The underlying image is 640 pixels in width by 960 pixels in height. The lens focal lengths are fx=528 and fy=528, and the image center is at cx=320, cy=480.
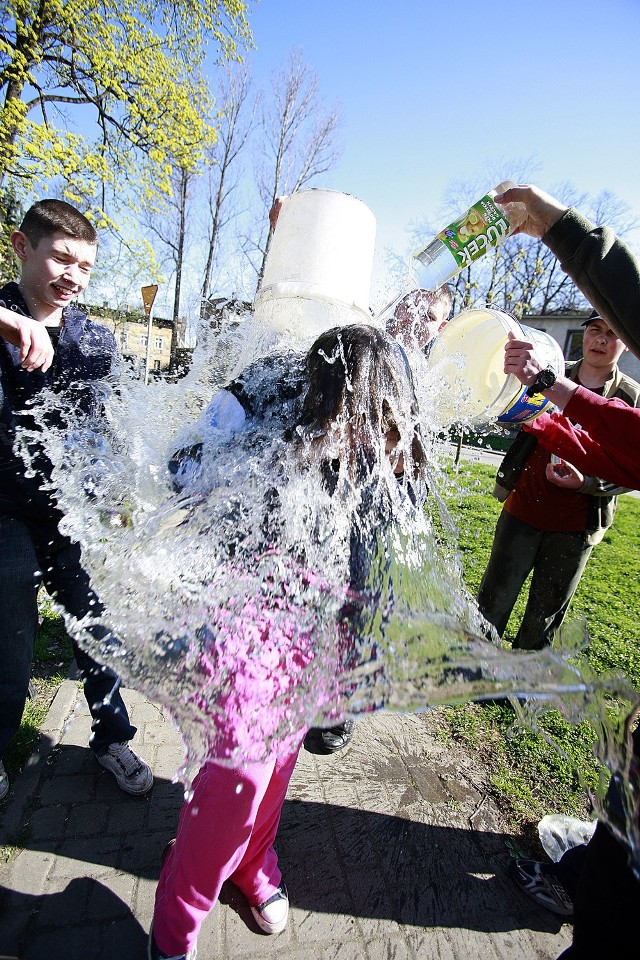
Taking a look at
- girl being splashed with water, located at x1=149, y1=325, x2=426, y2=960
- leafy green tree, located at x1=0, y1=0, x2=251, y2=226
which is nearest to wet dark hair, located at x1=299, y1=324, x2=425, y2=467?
girl being splashed with water, located at x1=149, y1=325, x2=426, y2=960

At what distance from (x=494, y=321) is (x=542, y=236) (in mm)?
781

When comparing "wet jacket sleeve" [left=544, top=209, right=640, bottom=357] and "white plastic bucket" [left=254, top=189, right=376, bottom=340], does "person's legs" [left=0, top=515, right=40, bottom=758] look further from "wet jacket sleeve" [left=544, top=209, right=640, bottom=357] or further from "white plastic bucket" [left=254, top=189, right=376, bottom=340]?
"wet jacket sleeve" [left=544, top=209, right=640, bottom=357]

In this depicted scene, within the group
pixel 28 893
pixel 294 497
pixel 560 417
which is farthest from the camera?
pixel 560 417

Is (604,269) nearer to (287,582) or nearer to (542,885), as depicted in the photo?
(287,582)

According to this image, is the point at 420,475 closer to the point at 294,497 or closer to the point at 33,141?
the point at 294,497

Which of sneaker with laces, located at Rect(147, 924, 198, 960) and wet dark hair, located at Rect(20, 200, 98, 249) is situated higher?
wet dark hair, located at Rect(20, 200, 98, 249)

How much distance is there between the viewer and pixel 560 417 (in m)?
2.57

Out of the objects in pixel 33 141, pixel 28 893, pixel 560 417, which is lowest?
pixel 28 893

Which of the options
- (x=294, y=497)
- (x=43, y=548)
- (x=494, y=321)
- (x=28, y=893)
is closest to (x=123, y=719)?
(x=28, y=893)

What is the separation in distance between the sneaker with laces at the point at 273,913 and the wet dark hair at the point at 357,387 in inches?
61.6

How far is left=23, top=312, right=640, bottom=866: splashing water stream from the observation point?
137cm

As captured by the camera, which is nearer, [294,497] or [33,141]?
[294,497]

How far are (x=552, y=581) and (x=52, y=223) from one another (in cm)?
300

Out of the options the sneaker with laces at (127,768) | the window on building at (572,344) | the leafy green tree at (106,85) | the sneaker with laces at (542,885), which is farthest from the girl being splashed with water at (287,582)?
the window on building at (572,344)
